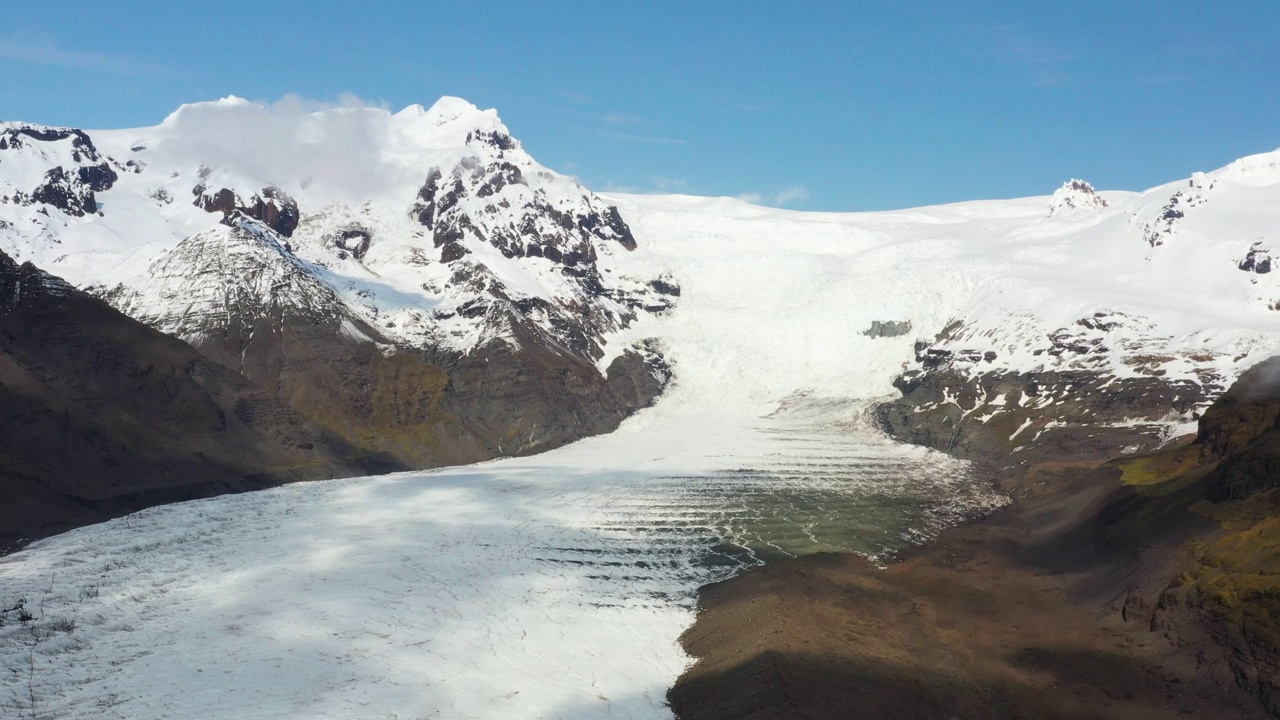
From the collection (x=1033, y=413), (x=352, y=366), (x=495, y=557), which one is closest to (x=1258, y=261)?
(x=1033, y=413)

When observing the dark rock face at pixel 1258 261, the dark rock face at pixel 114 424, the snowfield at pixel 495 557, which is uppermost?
the dark rock face at pixel 1258 261

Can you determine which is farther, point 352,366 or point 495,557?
point 352,366

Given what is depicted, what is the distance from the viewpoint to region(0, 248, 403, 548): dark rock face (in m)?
88.7

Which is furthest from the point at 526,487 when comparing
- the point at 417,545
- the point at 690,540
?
the point at 417,545

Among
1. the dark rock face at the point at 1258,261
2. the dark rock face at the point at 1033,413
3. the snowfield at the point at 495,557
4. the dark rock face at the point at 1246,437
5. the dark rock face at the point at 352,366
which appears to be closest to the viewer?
the snowfield at the point at 495,557

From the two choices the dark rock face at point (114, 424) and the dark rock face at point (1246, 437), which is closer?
the dark rock face at point (1246, 437)

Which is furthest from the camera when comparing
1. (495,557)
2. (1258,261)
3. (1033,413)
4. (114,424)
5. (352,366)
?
(1258,261)

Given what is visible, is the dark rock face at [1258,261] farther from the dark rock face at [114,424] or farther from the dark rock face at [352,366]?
the dark rock face at [114,424]

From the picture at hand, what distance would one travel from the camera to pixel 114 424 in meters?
102

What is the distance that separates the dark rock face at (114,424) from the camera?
8869 centimetres

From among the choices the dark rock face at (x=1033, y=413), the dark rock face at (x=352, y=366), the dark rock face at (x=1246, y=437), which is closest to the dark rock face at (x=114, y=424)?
the dark rock face at (x=352, y=366)

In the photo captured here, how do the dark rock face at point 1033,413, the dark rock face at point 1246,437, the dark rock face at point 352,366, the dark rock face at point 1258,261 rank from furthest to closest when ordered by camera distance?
the dark rock face at point 1258,261, the dark rock face at point 352,366, the dark rock face at point 1033,413, the dark rock face at point 1246,437

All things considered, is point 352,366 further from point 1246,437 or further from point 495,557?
point 1246,437

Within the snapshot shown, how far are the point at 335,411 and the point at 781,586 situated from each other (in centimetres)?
9326
